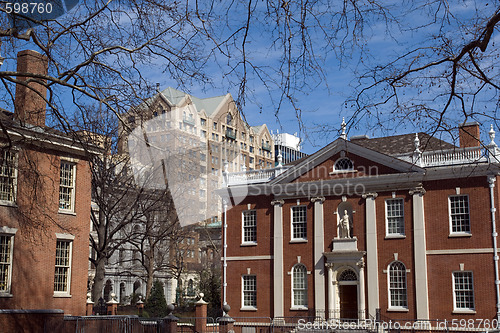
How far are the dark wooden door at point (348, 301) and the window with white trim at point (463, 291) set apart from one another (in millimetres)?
5967

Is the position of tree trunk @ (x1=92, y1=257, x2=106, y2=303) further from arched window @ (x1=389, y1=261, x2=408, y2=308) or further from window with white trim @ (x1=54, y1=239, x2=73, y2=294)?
arched window @ (x1=389, y1=261, x2=408, y2=308)

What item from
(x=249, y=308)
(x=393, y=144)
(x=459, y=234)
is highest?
(x=393, y=144)

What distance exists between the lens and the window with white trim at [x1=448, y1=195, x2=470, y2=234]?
113 ft

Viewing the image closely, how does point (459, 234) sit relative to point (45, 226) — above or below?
above

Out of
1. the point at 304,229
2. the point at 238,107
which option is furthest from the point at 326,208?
the point at 238,107

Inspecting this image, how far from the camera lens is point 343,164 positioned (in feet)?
127

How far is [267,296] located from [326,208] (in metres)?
6.70

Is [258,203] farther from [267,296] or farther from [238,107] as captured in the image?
[238,107]

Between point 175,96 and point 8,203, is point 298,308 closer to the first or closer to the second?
point 8,203

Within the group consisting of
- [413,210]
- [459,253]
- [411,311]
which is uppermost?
[413,210]

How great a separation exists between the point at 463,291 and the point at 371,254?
5.48 metres

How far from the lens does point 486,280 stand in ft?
109

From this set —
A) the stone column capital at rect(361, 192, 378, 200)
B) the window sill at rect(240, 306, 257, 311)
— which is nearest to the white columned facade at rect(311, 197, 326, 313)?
the stone column capital at rect(361, 192, 378, 200)

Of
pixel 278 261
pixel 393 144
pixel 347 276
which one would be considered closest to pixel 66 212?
pixel 278 261
